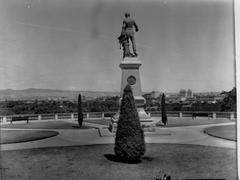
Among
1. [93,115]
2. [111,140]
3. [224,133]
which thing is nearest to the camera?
[111,140]

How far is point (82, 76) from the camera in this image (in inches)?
1223

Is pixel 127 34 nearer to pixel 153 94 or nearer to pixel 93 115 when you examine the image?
pixel 93 115

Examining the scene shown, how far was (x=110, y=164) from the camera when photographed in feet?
33.8

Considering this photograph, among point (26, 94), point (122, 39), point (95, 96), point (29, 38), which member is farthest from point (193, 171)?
point (95, 96)

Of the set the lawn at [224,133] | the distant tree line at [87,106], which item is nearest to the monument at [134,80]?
the lawn at [224,133]

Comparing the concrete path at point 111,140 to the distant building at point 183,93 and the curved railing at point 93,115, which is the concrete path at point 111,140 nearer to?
the curved railing at point 93,115

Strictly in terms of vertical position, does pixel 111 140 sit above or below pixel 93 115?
below

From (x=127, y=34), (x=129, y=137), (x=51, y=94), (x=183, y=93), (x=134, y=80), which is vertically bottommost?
(x=129, y=137)

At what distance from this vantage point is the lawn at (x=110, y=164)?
9.23m

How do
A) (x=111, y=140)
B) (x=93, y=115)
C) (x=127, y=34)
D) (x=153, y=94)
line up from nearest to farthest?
(x=111, y=140) < (x=127, y=34) < (x=93, y=115) < (x=153, y=94)

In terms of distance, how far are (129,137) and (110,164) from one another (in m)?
1.29

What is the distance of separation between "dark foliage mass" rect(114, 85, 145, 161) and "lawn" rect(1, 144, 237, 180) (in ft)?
1.31

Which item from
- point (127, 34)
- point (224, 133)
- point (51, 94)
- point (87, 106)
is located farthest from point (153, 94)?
point (224, 133)

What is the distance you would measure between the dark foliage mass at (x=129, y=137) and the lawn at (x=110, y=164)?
1.31ft
